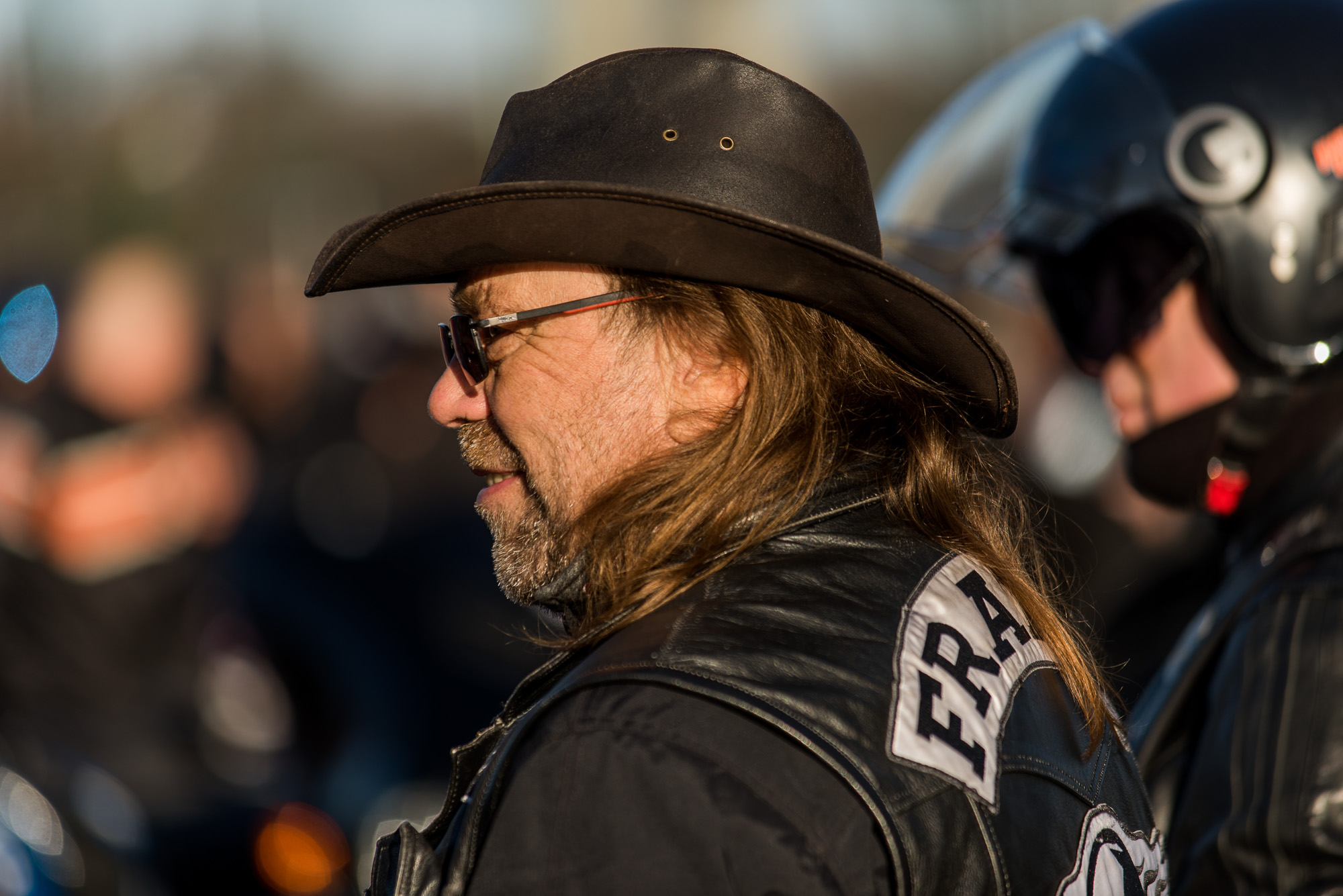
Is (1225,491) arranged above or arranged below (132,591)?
above

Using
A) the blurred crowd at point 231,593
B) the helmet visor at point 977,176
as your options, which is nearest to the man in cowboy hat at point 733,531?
the blurred crowd at point 231,593

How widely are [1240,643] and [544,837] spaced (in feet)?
5.29

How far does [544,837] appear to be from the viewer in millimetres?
1344

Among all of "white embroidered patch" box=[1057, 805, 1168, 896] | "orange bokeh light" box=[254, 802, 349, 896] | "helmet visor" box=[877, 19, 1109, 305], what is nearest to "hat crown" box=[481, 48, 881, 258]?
"white embroidered patch" box=[1057, 805, 1168, 896]

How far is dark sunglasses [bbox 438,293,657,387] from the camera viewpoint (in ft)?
6.24

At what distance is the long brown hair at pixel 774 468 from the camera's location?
5.54ft

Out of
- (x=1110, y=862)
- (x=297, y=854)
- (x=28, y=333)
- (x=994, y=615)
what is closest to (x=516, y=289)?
(x=994, y=615)

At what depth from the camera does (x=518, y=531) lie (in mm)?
1996

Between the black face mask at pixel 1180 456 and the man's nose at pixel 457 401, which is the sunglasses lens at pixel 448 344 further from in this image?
the black face mask at pixel 1180 456

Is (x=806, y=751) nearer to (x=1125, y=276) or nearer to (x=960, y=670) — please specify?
(x=960, y=670)

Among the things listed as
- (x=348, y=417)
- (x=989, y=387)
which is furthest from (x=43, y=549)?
(x=989, y=387)

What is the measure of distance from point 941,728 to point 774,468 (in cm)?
45

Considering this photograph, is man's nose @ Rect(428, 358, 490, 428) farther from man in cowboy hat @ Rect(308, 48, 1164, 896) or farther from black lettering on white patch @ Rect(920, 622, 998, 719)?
black lettering on white patch @ Rect(920, 622, 998, 719)

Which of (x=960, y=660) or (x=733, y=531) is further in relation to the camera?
(x=733, y=531)
